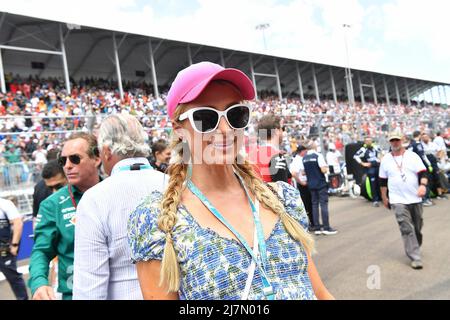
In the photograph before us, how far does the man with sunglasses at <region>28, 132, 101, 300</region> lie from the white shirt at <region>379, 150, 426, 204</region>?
4.18 m

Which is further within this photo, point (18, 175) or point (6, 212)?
point (18, 175)

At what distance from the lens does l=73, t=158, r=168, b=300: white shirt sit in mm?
1739

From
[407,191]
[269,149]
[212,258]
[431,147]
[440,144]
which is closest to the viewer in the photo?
[212,258]

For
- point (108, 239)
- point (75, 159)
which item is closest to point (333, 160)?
point (75, 159)

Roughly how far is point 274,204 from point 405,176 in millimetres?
4532

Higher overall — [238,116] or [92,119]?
[92,119]

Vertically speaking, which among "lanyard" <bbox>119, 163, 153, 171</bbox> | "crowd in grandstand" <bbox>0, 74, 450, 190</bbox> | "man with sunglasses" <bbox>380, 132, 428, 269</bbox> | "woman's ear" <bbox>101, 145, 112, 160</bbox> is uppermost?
"crowd in grandstand" <bbox>0, 74, 450, 190</bbox>

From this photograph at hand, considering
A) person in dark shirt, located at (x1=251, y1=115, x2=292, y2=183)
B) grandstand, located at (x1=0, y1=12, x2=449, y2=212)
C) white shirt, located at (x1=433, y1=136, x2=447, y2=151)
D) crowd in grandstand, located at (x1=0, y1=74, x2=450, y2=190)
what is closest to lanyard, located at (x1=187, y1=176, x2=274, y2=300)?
person in dark shirt, located at (x1=251, y1=115, x2=292, y2=183)

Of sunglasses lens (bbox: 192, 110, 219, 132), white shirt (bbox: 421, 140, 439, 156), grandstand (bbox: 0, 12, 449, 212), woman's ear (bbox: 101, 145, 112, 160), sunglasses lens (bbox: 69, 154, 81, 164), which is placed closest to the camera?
sunglasses lens (bbox: 192, 110, 219, 132)

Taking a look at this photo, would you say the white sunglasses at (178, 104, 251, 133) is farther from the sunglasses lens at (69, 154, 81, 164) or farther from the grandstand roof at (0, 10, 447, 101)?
the grandstand roof at (0, 10, 447, 101)

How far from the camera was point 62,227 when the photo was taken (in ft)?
7.16

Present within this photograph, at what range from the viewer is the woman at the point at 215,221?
111 centimetres

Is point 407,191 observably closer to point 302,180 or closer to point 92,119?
point 302,180

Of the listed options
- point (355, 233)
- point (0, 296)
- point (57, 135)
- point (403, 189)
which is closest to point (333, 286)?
point (403, 189)
